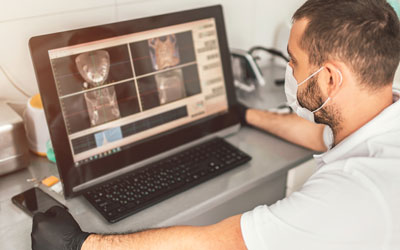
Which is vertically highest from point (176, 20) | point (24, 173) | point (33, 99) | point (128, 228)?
point (176, 20)

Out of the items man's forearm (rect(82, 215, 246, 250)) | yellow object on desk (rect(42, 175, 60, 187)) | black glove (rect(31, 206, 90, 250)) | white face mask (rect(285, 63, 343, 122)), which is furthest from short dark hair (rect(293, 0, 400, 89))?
yellow object on desk (rect(42, 175, 60, 187))

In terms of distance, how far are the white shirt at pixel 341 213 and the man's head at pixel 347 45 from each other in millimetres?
167

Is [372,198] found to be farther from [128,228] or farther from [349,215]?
Answer: [128,228]

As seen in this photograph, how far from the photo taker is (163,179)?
1.21 m

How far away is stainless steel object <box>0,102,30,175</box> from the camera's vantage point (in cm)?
122

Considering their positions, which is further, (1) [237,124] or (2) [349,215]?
(1) [237,124]

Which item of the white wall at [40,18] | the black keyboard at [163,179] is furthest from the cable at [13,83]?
the black keyboard at [163,179]

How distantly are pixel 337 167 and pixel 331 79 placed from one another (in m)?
0.22

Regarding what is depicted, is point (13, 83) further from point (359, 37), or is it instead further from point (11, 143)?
point (359, 37)

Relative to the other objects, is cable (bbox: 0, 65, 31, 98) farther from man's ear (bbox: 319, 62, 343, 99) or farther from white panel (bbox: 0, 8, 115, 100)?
man's ear (bbox: 319, 62, 343, 99)

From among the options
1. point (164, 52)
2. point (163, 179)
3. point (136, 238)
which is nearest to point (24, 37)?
point (164, 52)

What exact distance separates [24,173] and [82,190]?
26cm

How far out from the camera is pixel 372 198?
821 mm

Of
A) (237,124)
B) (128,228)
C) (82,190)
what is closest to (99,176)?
(82,190)
